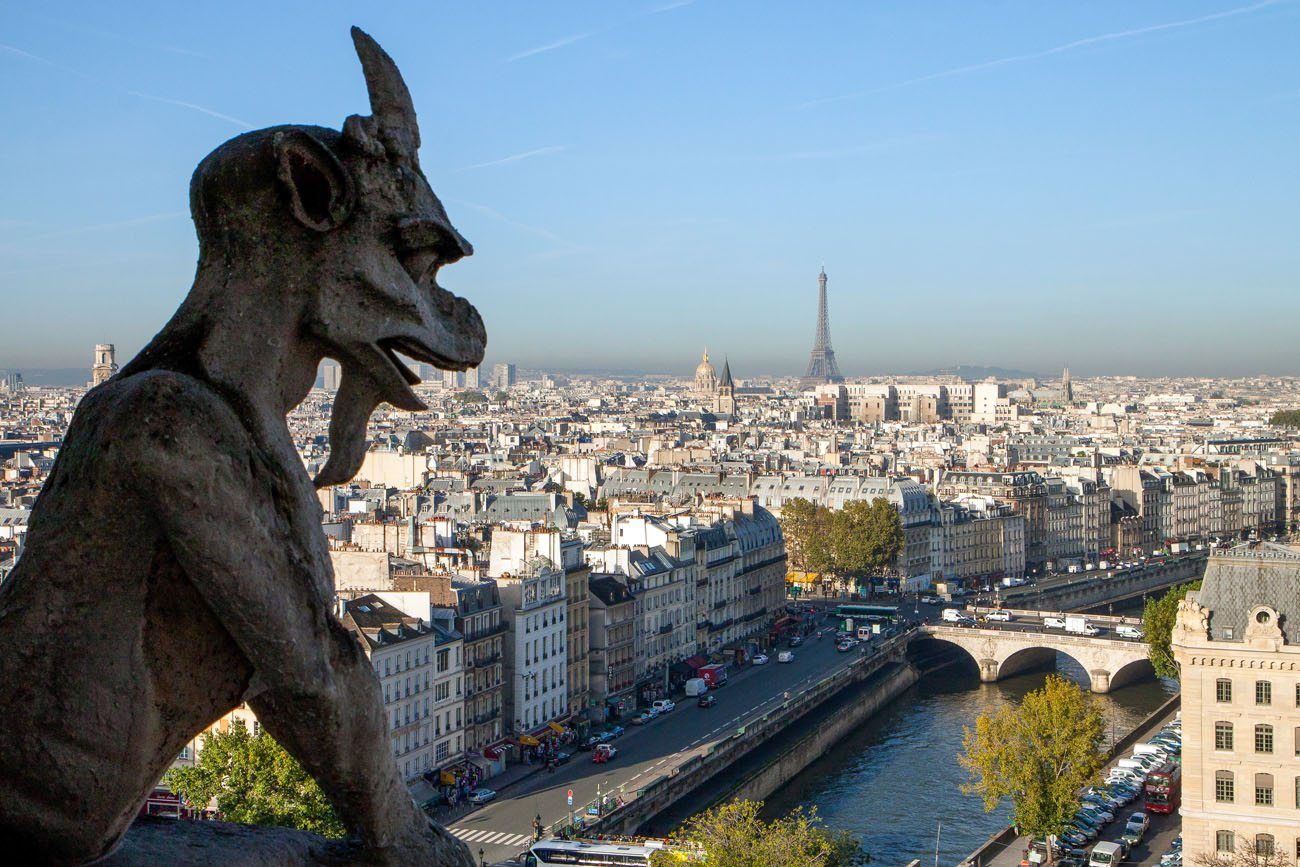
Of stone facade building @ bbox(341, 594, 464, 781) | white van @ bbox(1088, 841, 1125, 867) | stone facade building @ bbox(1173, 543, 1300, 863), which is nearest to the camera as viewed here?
stone facade building @ bbox(1173, 543, 1300, 863)

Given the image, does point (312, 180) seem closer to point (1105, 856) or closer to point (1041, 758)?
point (1105, 856)

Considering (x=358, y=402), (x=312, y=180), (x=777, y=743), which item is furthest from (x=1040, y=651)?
(x=312, y=180)

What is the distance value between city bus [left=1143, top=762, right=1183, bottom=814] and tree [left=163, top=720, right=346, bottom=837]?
1663cm

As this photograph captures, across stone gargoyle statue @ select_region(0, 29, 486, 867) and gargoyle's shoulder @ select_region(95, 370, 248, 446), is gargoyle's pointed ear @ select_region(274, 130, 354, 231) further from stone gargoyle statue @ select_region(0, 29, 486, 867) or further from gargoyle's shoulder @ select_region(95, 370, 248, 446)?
gargoyle's shoulder @ select_region(95, 370, 248, 446)

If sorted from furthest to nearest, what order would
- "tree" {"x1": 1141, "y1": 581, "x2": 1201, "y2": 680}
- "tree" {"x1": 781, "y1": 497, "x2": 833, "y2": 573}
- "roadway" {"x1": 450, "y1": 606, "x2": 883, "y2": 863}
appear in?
"tree" {"x1": 781, "y1": 497, "x2": 833, "y2": 573} → "tree" {"x1": 1141, "y1": 581, "x2": 1201, "y2": 680} → "roadway" {"x1": 450, "y1": 606, "x2": 883, "y2": 863}

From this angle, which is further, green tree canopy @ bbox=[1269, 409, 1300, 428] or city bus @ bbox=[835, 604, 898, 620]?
green tree canopy @ bbox=[1269, 409, 1300, 428]

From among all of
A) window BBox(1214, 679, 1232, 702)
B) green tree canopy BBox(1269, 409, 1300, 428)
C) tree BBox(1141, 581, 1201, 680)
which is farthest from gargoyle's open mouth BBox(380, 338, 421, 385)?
green tree canopy BBox(1269, 409, 1300, 428)

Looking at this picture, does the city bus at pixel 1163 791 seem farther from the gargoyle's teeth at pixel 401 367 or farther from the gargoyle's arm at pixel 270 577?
the gargoyle's arm at pixel 270 577

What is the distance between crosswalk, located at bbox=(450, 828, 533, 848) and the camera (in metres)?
25.9

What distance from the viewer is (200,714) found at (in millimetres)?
2963

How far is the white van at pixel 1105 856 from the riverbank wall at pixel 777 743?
23.7 ft

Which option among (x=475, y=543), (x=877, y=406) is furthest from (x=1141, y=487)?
(x=877, y=406)

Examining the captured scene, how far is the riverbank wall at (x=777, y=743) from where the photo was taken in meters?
29.0

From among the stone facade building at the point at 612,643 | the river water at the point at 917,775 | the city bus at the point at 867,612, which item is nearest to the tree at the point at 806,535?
the city bus at the point at 867,612
